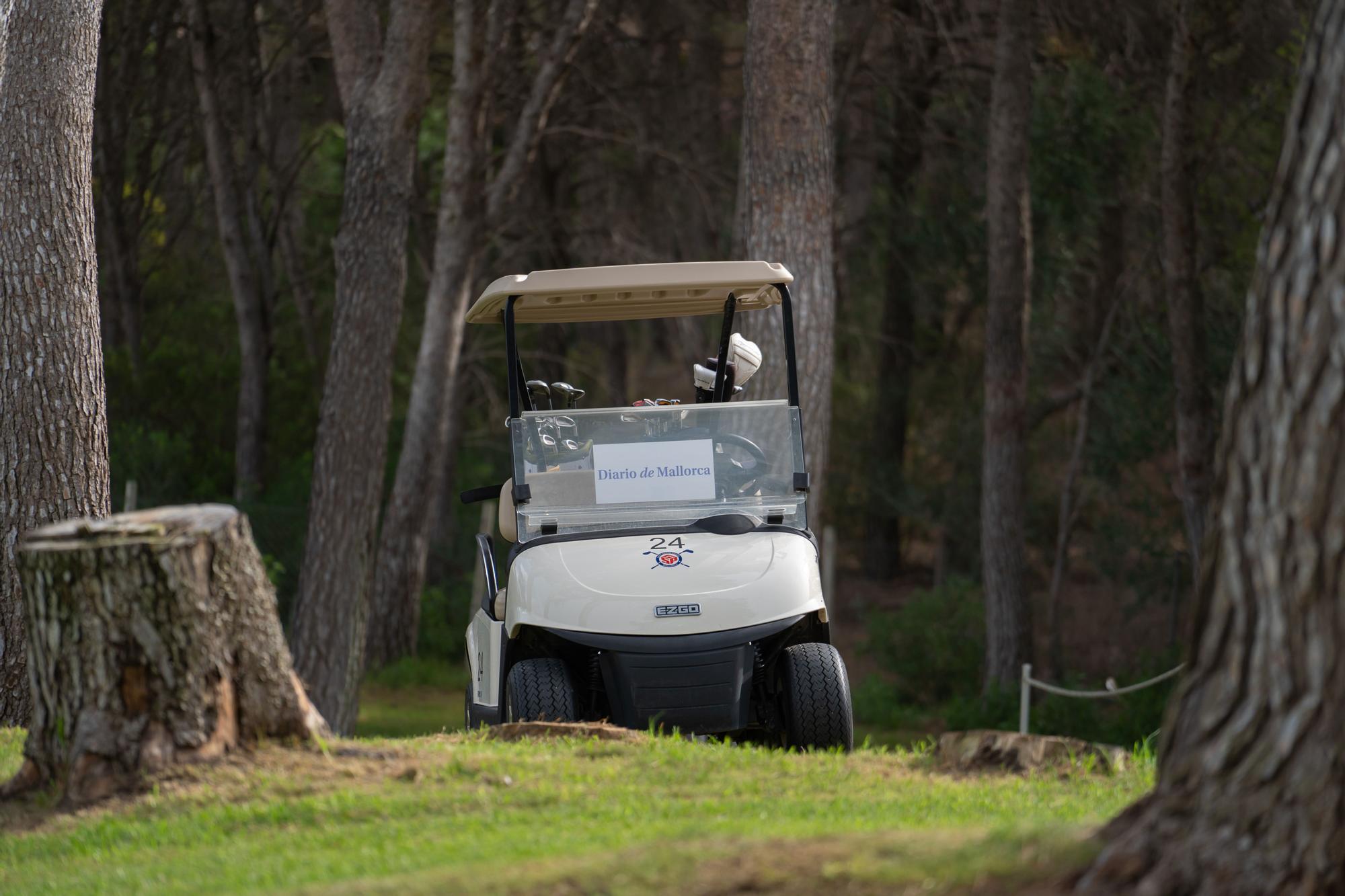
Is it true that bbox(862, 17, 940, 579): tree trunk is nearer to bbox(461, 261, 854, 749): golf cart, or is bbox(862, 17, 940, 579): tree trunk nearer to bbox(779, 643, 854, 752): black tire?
bbox(461, 261, 854, 749): golf cart

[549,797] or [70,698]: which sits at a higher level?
[70,698]

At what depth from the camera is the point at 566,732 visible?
5.30 meters

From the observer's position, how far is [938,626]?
1605cm

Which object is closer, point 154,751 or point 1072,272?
point 154,751

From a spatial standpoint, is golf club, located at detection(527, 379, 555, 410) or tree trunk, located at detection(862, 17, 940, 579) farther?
tree trunk, located at detection(862, 17, 940, 579)

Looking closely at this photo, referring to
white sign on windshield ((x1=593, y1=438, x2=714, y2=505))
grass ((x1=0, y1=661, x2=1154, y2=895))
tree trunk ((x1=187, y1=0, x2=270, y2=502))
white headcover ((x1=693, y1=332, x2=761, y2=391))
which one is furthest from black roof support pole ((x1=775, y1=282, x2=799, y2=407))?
tree trunk ((x1=187, y1=0, x2=270, y2=502))

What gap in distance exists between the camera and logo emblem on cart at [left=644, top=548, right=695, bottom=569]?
18.6ft

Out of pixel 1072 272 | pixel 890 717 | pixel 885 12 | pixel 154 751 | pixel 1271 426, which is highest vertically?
pixel 885 12

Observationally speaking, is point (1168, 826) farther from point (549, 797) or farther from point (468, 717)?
point (468, 717)

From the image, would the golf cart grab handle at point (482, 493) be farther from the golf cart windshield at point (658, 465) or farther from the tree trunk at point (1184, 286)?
the tree trunk at point (1184, 286)

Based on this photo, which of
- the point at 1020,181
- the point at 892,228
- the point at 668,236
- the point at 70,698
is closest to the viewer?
the point at 70,698

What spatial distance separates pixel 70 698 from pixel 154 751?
281mm

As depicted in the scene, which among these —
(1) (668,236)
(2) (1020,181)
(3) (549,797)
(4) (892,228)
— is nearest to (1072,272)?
(4) (892,228)

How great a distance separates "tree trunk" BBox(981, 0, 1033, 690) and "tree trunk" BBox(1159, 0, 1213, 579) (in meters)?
1.37
